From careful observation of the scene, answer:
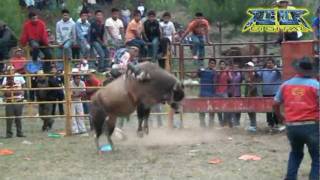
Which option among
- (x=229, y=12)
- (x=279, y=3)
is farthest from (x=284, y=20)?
(x=229, y=12)

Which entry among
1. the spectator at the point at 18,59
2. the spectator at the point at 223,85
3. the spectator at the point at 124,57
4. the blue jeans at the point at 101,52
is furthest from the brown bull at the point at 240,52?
the spectator at the point at 18,59

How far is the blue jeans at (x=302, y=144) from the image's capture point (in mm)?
8438

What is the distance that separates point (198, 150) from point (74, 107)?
4.27 meters

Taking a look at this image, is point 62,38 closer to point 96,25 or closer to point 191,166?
point 96,25

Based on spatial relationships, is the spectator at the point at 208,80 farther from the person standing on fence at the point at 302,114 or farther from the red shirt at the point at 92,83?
the person standing on fence at the point at 302,114

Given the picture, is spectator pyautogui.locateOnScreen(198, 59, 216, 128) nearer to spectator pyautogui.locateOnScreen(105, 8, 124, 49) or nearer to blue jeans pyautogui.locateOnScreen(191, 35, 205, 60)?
blue jeans pyautogui.locateOnScreen(191, 35, 205, 60)

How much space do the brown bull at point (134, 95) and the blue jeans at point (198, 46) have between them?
2.74 meters

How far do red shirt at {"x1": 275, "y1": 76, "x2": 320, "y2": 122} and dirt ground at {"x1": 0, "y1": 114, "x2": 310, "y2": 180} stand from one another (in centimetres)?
129

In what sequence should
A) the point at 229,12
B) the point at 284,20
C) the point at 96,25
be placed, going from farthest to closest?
the point at 229,12, the point at 96,25, the point at 284,20

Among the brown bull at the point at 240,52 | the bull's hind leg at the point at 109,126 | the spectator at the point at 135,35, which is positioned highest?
the spectator at the point at 135,35

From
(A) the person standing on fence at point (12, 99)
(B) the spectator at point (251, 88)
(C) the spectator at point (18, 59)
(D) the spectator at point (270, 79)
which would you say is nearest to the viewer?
(D) the spectator at point (270, 79)

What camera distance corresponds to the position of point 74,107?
606 inches

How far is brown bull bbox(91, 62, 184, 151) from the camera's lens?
1202cm

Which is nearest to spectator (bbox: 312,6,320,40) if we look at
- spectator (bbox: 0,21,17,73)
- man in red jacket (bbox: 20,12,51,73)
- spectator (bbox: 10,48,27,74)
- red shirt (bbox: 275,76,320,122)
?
red shirt (bbox: 275,76,320,122)
